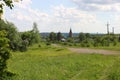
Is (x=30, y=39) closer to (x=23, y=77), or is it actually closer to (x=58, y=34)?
(x=58, y=34)

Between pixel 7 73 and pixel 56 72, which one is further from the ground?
pixel 7 73

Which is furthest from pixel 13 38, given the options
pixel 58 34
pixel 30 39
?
pixel 58 34

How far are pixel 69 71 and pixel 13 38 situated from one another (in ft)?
139

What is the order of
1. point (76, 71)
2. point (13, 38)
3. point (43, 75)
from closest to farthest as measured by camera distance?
point (43, 75) < point (76, 71) < point (13, 38)

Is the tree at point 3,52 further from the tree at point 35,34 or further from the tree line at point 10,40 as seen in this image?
the tree at point 35,34

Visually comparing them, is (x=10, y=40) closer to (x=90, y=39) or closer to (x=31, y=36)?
(x=31, y=36)

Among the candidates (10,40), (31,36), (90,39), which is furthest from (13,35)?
(90,39)

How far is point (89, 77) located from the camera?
28250 millimetres

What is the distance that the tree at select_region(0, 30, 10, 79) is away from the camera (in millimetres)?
12086

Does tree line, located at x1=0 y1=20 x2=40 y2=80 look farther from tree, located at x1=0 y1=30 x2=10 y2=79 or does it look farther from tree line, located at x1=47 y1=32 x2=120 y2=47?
tree line, located at x1=47 y1=32 x2=120 y2=47

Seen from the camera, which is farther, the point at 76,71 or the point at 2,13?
the point at 76,71

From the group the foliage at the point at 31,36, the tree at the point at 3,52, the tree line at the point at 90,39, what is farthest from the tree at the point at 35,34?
the tree at the point at 3,52

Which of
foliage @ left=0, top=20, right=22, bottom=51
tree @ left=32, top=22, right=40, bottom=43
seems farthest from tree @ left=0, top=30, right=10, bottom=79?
tree @ left=32, top=22, right=40, bottom=43

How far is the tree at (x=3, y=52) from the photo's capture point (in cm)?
1209
